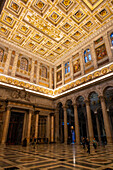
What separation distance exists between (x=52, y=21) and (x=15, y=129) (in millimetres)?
13806

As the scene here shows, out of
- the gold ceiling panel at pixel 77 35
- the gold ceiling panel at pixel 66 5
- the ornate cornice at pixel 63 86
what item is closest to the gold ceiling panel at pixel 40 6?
the gold ceiling panel at pixel 66 5

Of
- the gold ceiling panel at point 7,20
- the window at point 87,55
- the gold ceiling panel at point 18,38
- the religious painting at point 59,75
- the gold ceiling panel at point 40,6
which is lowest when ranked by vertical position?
the religious painting at point 59,75

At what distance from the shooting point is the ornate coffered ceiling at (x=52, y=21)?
1254 centimetres

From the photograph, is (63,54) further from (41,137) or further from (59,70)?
(41,137)

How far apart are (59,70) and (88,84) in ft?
24.5

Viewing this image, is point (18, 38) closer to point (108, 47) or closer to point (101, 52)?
point (101, 52)

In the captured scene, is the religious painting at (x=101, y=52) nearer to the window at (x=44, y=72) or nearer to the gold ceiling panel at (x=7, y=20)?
the window at (x=44, y=72)

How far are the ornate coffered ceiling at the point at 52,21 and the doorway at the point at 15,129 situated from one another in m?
9.98

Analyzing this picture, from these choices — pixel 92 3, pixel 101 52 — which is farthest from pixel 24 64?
pixel 92 3

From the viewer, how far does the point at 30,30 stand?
15.3 m

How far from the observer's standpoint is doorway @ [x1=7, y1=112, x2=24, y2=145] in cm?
1395

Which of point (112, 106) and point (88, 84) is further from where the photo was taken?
point (112, 106)

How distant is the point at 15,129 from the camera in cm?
→ 1458

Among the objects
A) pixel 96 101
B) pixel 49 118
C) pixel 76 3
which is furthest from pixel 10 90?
pixel 96 101
